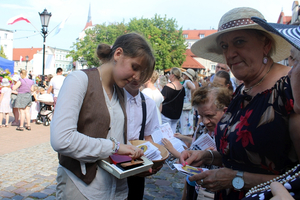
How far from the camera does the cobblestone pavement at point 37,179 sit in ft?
12.6

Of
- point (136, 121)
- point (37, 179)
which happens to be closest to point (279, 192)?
point (136, 121)

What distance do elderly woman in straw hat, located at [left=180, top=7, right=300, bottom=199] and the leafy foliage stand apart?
42236 mm

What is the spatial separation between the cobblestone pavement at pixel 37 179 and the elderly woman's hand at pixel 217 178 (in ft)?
8.05

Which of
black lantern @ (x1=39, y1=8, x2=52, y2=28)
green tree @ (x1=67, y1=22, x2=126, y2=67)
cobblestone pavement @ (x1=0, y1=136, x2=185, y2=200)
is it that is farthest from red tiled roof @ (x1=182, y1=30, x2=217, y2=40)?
cobblestone pavement @ (x1=0, y1=136, x2=185, y2=200)

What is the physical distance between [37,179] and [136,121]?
119 inches

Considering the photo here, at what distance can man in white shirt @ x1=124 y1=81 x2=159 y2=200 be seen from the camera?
8.03 ft

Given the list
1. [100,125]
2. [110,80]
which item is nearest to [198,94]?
[110,80]

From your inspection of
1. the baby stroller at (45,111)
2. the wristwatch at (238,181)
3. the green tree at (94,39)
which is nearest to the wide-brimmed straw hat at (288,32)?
the wristwatch at (238,181)

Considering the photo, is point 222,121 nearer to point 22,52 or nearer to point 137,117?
point 137,117

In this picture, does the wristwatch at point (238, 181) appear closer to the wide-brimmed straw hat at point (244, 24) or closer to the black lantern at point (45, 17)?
the wide-brimmed straw hat at point (244, 24)

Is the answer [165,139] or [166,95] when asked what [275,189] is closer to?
[165,139]

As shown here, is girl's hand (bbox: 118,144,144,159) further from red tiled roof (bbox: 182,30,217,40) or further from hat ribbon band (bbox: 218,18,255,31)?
red tiled roof (bbox: 182,30,217,40)

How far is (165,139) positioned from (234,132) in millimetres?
1274

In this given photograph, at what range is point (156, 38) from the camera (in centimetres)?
4459
